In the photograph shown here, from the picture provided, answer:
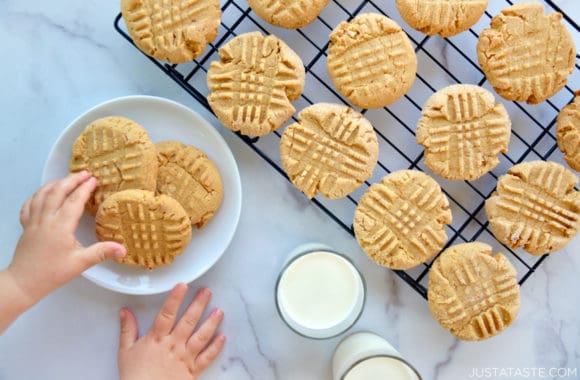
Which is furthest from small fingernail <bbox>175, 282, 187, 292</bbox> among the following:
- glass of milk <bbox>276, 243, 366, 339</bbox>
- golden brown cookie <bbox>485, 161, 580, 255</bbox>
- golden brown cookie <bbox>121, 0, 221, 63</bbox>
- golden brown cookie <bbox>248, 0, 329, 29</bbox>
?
golden brown cookie <bbox>485, 161, 580, 255</bbox>

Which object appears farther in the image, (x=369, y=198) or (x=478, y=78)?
(x=478, y=78)

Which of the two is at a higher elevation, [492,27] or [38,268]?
[492,27]

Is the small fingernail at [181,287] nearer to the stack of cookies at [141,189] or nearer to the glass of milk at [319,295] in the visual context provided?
the stack of cookies at [141,189]

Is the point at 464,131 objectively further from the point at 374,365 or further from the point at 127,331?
the point at 127,331

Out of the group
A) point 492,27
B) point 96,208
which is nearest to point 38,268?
point 96,208

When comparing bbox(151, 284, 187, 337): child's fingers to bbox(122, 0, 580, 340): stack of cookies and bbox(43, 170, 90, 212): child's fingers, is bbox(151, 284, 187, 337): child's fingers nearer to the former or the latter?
bbox(122, 0, 580, 340): stack of cookies

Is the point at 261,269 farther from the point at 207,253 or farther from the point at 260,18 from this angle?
the point at 260,18

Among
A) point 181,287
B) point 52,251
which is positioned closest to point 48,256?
point 52,251
